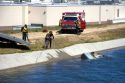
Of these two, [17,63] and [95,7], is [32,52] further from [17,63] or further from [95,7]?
[95,7]

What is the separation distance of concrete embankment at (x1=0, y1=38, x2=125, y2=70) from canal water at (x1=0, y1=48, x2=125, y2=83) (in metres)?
0.89

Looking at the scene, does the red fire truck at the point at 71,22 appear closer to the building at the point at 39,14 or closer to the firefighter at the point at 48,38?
the building at the point at 39,14

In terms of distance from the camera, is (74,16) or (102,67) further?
(74,16)

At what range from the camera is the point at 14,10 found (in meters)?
61.0

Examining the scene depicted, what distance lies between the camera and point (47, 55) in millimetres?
42625

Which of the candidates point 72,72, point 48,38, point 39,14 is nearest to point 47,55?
point 48,38

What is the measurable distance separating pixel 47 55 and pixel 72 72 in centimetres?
633

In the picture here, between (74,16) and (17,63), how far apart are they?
19410 millimetres

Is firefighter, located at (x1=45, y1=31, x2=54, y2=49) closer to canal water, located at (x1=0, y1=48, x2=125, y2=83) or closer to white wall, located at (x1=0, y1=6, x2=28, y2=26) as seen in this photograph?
canal water, located at (x1=0, y1=48, x2=125, y2=83)

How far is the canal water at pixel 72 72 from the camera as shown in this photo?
3310 centimetres

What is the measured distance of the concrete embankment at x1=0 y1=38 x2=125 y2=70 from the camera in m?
38.2

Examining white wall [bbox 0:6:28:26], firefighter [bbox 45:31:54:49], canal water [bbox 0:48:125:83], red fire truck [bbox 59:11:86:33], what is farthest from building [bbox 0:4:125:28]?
canal water [bbox 0:48:125:83]

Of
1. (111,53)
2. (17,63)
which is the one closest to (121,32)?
(111,53)

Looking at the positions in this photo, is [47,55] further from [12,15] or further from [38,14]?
[38,14]
